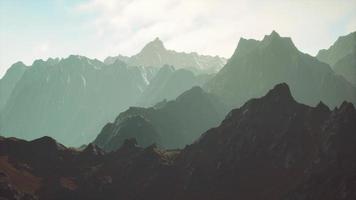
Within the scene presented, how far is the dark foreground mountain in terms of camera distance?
16250 centimetres

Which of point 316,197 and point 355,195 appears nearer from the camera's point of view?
point 355,195

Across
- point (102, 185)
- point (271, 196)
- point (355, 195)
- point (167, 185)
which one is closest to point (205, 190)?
point (167, 185)

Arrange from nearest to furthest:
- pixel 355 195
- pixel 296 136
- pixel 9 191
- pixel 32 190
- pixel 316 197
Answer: pixel 355 195 < pixel 316 197 < pixel 9 191 < pixel 32 190 < pixel 296 136

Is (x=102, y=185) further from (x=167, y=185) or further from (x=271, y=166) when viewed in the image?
(x=271, y=166)

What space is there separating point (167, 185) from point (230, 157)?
26.2 m

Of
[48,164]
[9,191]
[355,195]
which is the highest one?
[48,164]

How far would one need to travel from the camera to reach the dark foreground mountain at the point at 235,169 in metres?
162

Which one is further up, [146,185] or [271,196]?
[146,185]

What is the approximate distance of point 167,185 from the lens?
186375 millimetres

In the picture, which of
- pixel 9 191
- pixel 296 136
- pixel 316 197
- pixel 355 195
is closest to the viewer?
pixel 355 195

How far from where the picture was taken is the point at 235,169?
184 m

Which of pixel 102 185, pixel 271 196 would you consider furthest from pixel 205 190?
pixel 102 185

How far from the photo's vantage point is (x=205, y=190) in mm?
180125

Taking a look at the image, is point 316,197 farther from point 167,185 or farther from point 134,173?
point 134,173
